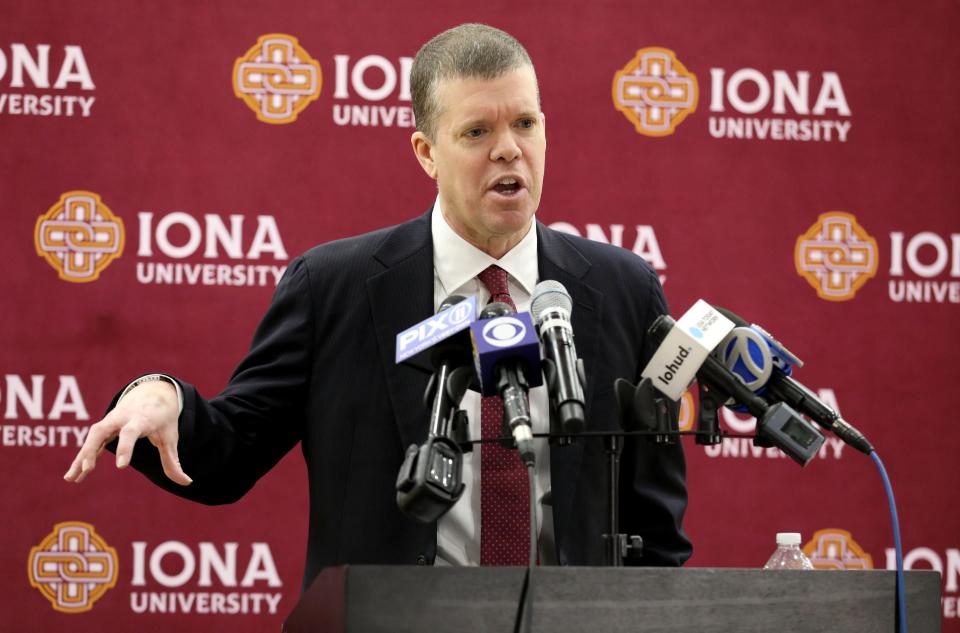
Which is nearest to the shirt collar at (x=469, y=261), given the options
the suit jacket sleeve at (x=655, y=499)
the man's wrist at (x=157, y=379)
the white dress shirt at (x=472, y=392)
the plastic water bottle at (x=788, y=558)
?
the white dress shirt at (x=472, y=392)

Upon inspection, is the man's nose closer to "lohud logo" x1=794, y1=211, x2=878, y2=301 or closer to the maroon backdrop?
the maroon backdrop

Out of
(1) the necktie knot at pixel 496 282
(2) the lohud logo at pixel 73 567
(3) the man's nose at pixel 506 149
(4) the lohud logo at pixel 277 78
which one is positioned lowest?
(2) the lohud logo at pixel 73 567

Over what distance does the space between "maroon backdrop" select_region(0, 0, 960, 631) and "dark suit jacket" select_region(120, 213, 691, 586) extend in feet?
3.68

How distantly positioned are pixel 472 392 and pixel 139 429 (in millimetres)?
597

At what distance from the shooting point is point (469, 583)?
1110 millimetres

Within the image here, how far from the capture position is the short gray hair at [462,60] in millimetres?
1856

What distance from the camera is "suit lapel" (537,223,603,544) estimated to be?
1797 millimetres

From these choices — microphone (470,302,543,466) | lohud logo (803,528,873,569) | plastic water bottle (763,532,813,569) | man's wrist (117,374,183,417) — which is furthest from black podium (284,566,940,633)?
lohud logo (803,528,873,569)

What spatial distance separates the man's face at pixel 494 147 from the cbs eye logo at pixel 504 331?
639mm

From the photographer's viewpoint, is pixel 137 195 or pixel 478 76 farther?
pixel 137 195

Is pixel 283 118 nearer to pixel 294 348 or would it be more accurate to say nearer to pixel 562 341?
pixel 294 348

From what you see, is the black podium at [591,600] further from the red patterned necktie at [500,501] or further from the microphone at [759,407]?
the red patterned necktie at [500,501]

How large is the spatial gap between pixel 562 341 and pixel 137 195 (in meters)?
2.07

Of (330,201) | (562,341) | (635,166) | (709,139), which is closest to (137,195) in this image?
(330,201)
